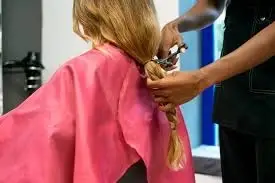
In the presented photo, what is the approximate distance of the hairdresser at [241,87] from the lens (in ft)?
3.31

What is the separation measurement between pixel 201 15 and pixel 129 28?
20.2 inches

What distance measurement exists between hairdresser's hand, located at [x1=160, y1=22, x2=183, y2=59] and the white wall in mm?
1257

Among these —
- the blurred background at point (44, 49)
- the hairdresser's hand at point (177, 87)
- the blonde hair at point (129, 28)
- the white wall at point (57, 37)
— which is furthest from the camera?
the white wall at point (57, 37)

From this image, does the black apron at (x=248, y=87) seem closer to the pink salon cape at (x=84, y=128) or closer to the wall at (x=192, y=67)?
the pink salon cape at (x=84, y=128)

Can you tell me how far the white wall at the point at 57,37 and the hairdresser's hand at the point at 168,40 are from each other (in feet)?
4.12

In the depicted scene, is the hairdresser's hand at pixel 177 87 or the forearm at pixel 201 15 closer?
the hairdresser's hand at pixel 177 87

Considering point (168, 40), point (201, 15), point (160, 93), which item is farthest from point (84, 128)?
point (201, 15)

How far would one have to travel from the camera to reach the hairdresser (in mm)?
1010

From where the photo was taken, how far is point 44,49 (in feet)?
8.78

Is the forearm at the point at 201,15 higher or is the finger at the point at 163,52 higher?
the forearm at the point at 201,15

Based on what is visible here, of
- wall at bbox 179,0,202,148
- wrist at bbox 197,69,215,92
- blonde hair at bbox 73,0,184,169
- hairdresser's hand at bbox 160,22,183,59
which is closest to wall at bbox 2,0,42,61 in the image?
wall at bbox 179,0,202,148

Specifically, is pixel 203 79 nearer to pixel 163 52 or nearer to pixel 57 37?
pixel 163 52

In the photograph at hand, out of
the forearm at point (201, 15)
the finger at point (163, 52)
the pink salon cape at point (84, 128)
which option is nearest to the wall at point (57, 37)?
the forearm at point (201, 15)

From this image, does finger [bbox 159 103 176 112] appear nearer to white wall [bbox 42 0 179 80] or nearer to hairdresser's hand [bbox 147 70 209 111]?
hairdresser's hand [bbox 147 70 209 111]
